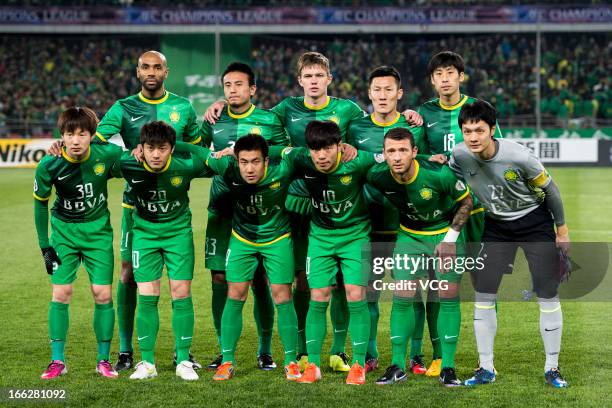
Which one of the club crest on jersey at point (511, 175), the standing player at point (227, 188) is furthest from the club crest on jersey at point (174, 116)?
the club crest on jersey at point (511, 175)

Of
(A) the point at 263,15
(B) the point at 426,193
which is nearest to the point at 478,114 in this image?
(B) the point at 426,193

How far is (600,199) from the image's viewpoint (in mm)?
18641

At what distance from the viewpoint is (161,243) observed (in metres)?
6.66

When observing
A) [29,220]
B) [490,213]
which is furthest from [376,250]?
[29,220]

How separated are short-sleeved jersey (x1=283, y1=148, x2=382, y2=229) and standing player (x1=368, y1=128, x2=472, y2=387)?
0.12 metres

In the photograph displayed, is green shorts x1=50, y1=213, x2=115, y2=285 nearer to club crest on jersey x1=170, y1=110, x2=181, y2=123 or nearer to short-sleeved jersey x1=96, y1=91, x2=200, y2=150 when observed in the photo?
short-sleeved jersey x1=96, y1=91, x2=200, y2=150

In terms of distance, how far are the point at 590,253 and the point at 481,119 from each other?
1.59 metres

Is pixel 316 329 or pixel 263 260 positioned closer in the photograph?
pixel 316 329

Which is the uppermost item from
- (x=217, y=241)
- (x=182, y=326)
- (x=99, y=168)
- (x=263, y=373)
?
(x=99, y=168)

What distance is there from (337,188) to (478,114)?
41.8 inches

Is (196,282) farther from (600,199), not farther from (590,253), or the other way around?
(600,199)

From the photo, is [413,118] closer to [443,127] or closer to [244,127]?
[443,127]

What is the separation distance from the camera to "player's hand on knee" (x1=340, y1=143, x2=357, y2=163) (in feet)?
21.1

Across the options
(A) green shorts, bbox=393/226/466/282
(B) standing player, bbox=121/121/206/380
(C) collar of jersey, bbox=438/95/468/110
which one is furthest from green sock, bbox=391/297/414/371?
(C) collar of jersey, bbox=438/95/468/110
